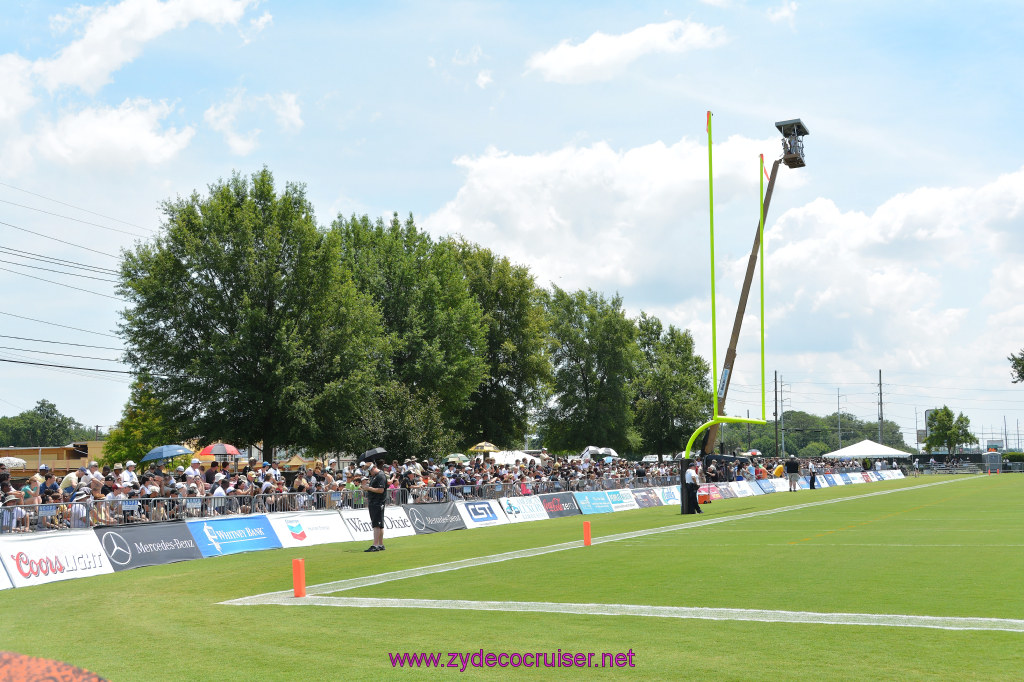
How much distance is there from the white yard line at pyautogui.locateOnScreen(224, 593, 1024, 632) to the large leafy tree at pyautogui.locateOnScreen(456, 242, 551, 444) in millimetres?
51019

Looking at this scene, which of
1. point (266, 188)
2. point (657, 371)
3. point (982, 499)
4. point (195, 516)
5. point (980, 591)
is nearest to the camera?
point (980, 591)

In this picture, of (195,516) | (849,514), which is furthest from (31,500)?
(849,514)

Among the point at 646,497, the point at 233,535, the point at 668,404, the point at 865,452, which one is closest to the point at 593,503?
the point at 646,497

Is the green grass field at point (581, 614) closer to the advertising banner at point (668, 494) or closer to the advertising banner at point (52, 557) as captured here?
the advertising banner at point (52, 557)

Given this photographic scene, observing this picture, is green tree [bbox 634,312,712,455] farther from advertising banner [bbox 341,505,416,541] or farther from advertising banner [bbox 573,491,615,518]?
advertising banner [bbox 341,505,416,541]

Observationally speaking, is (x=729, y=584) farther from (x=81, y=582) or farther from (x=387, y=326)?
(x=387, y=326)

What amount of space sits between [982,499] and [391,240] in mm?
32485

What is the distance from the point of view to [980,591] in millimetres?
11461

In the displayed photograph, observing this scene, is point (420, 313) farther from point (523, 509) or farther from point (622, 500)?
point (523, 509)

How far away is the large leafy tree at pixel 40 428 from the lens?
573 feet

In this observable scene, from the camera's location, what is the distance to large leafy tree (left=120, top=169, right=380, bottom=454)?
38.7 metres

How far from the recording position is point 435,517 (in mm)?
27656

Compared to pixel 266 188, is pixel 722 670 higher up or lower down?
lower down

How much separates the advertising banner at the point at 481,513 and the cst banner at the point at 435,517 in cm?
30
